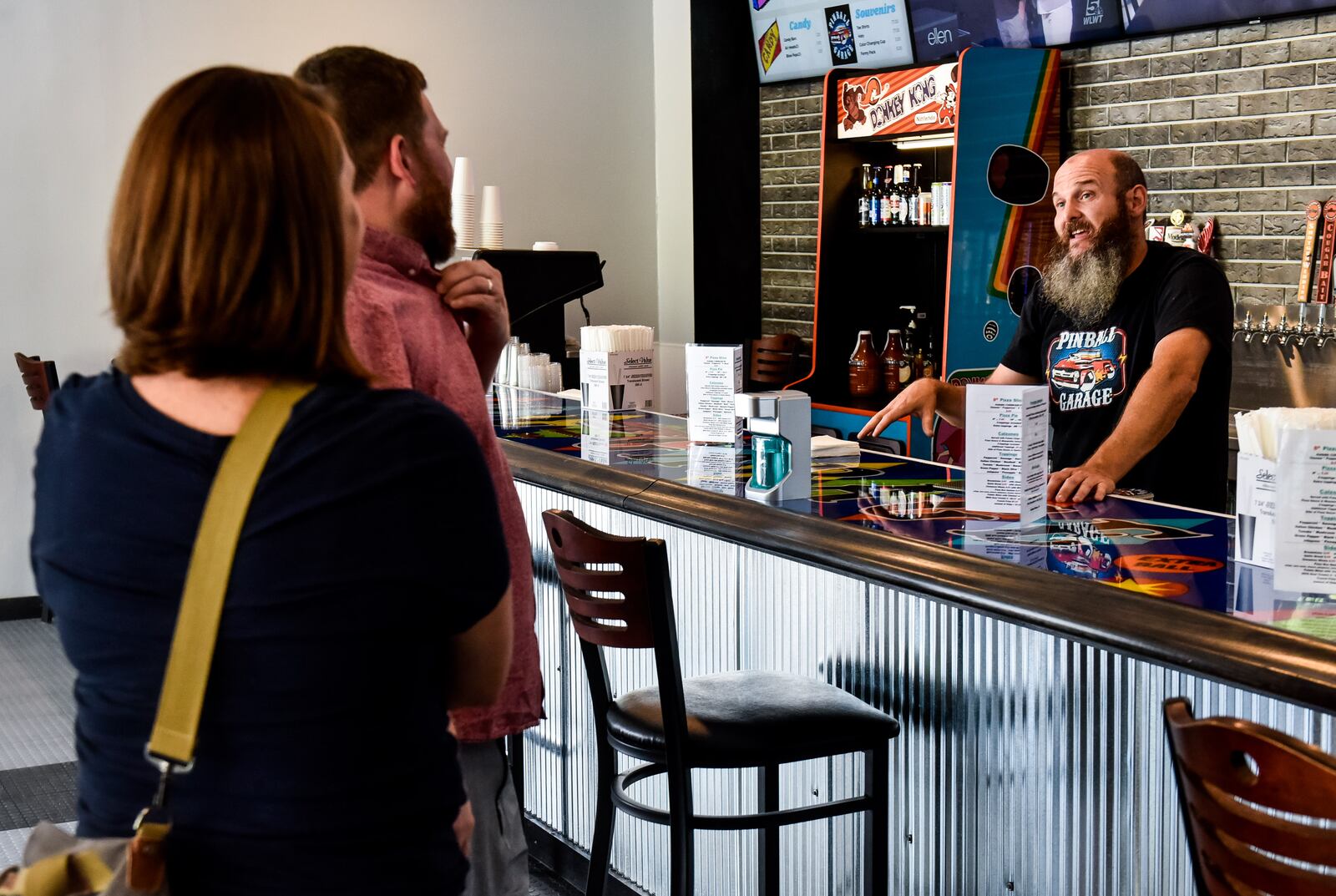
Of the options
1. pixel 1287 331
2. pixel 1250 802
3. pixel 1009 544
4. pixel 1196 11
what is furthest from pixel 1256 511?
pixel 1196 11

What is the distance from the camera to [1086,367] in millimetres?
3111

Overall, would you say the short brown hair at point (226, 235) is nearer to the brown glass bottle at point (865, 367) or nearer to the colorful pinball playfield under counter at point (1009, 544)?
the colorful pinball playfield under counter at point (1009, 544)

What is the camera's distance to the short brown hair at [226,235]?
39.5 inches

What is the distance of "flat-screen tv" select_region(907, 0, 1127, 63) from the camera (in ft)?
15.1

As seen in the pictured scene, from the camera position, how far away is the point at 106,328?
5.64m

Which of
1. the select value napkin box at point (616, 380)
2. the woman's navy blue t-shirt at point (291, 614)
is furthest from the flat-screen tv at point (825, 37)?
the woman's navy blue t-shirt at point (291, 614)

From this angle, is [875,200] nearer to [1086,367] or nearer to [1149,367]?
[1086,367]

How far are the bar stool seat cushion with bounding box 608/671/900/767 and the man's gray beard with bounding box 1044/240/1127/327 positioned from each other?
4.49 feet

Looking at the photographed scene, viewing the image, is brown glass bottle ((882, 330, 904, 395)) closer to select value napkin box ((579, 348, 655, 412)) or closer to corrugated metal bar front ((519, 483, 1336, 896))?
select value napkin box ((579, 348, 655, 412))

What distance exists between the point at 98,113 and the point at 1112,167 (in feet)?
14.1

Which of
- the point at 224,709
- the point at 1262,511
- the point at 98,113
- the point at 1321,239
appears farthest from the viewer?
the point at 98,113

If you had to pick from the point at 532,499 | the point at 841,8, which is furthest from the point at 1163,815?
the point at 841,8

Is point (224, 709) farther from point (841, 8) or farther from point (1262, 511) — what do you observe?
point (841, 8)

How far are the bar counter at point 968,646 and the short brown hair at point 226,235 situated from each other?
41.3 inches
